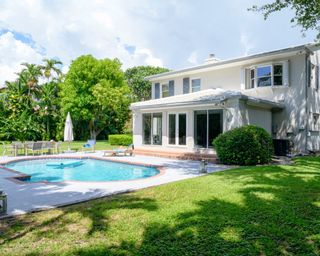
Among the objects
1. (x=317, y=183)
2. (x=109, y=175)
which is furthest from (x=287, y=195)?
(x=109, y=175)

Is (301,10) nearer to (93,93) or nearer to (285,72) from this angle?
(285,72)

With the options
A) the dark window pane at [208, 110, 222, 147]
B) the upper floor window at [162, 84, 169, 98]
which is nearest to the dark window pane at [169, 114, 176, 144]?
the dark window pane at [208, 110, 222, 147]

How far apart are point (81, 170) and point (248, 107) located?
12.0 metres

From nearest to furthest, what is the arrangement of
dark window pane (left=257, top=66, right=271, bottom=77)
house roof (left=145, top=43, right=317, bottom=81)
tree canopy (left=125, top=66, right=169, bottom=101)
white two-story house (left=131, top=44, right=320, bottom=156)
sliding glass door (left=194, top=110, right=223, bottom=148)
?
white two-story house (left=131, top=44, right=320, bottom=156), sliding glass door (left=194, top=110, right=223, bottom=148), house roof (left=145, top=43, right=317, bottom=81), dark window pane (left=257, top=66, right=271, bottom=77), tree canopy (left=125, top=66, right=169, bottom=101)

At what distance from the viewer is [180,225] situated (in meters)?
5.40

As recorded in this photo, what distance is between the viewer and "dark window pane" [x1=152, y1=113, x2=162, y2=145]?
2170cm

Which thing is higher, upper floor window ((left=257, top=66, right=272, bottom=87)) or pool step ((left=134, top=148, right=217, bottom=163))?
upper floor window ((left=257, top=66, right=272, bottom=87))

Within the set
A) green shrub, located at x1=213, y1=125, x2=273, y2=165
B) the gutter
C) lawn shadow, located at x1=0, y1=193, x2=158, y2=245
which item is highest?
the gutter

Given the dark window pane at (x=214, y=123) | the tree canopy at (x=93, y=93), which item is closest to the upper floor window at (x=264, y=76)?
the dark window pane at (x=214, y=123)

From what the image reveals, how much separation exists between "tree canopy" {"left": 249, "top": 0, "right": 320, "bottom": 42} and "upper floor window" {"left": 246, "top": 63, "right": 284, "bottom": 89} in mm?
6175

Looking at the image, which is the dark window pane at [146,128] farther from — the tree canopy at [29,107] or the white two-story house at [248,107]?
the tree canopy at [29,107]

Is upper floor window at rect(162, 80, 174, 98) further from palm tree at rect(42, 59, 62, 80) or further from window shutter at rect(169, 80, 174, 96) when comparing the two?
palm tree at rect(42, 59, 62, 80)

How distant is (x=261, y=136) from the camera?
15250mm

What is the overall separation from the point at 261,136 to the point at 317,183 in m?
6.60
